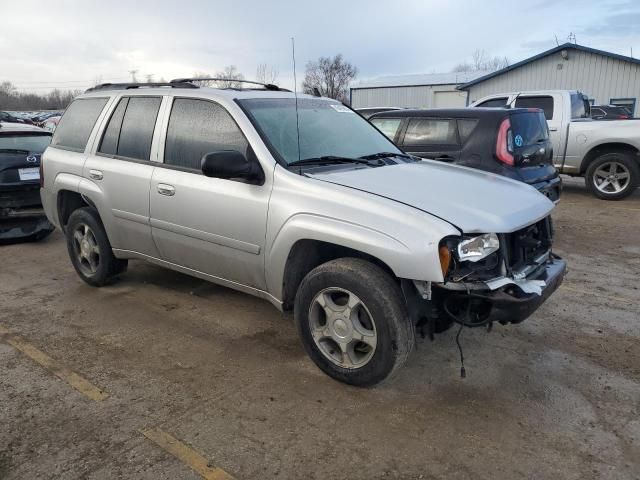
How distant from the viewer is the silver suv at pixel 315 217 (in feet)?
10.2

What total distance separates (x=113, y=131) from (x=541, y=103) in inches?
344

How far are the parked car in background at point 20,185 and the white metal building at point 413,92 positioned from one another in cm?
2924

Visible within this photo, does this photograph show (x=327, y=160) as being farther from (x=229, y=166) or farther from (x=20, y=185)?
(x=20, y=185)

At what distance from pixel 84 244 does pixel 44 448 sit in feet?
9.22

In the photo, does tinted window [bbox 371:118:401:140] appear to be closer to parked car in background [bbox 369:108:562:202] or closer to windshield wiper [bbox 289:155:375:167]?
parked car in background [bbox 369:108:562:202]

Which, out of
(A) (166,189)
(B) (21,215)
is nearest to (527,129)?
(A) (166,189)

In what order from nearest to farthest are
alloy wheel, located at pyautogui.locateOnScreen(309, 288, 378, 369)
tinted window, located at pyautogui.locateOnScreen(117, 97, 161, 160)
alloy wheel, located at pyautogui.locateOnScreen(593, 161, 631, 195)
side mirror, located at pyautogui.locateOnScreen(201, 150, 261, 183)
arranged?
1. alloy wheel, located at pyautogui.locateOnScreen(309, 288, 378, 369)
2. side mirror, located at pyautogui.locateOnScreen(201, 150, 261, 183)
3. tinted window, located at pyautogui.locateOnScreen(117, 97, 161, 160)
4. alloy wheel, located at pyautogui.locateOnScreen(593, 161, 631, 195)

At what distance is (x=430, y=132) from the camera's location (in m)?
7.44

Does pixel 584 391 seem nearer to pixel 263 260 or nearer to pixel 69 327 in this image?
pixel 263 260

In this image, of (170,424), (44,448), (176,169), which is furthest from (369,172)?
(44,448)

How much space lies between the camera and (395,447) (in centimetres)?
283

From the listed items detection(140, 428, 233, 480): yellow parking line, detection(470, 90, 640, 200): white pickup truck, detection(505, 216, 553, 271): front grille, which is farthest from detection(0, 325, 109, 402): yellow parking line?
detection(470, 90, 640, 200): white pickup truck

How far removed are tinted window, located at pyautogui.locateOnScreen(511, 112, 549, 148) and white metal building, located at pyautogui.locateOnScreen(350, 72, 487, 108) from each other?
2664 centimetres

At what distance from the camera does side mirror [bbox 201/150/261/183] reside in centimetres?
347
